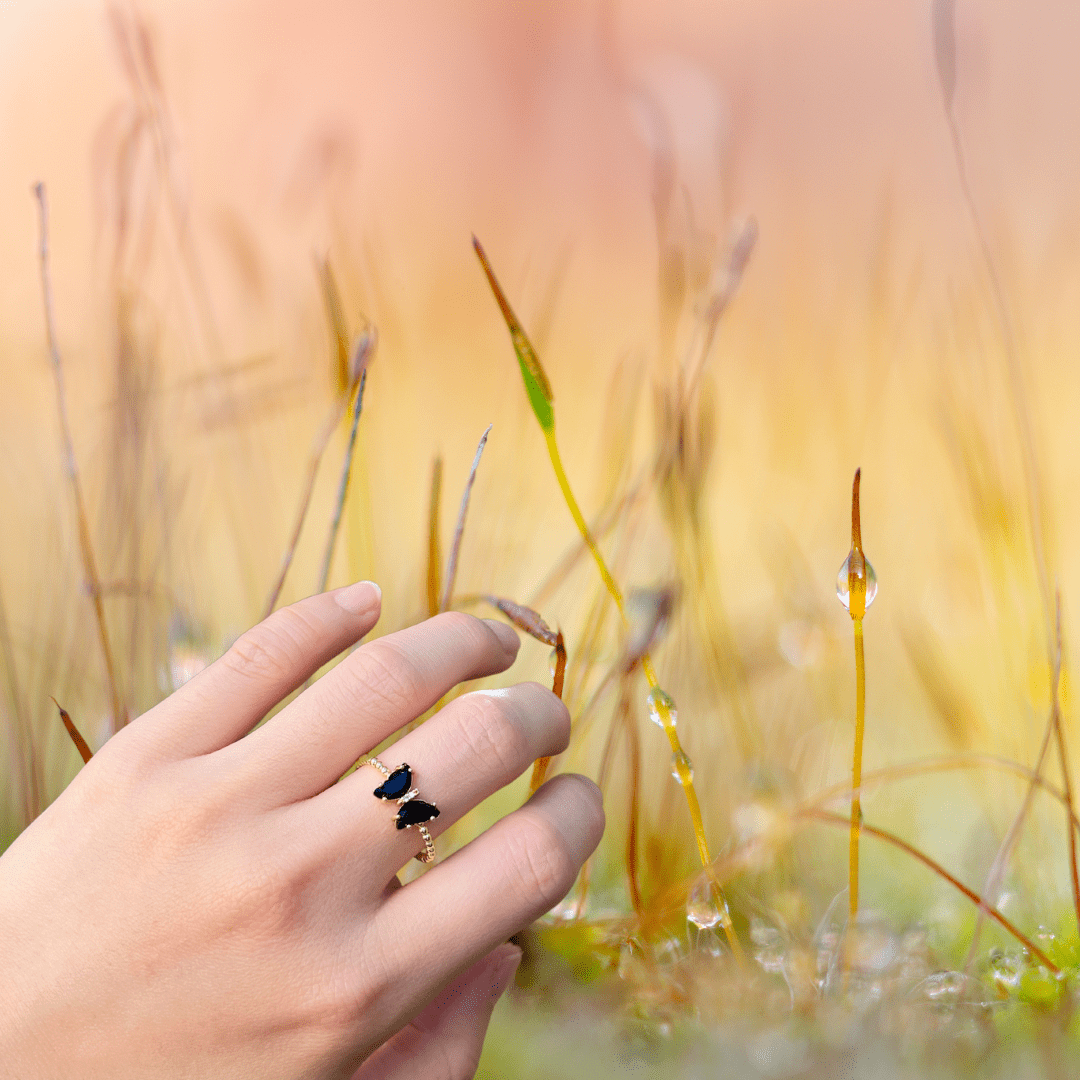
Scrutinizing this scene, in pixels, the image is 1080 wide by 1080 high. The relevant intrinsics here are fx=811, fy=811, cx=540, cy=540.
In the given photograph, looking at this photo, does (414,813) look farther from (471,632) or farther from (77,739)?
(77,739)

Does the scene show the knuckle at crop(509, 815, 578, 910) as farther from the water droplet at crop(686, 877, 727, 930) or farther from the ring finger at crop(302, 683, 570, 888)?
the water droplet at crop(686, 877, 727, 930)

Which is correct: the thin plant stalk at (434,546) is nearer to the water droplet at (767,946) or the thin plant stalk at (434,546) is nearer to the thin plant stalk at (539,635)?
the thin plant stalk at (539,635)

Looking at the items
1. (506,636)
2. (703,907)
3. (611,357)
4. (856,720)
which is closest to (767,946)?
(703,907)

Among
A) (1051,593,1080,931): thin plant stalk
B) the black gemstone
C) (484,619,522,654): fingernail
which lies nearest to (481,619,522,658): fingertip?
(484,619,522,654): fingernail

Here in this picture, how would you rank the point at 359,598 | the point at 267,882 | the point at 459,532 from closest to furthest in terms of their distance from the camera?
the point at 267,882 < the point at 359,598 < the point at 459,532

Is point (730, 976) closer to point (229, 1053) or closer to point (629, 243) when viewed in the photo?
point (229, 1053)

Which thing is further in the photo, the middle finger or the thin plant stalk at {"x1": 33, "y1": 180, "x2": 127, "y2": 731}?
the thin plant stalk at {"x1": 33, "y1": 180, "x2": 127, "y2": 731}

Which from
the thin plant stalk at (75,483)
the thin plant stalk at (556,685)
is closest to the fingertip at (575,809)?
the thin plant stalk at (556,685)
